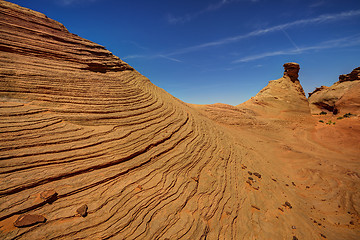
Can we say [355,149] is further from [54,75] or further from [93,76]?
[54,75]

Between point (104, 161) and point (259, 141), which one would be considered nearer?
point (104, 161)

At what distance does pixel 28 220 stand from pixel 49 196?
0.47 m

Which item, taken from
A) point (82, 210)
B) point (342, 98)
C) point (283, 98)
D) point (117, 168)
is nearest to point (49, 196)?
point (82, 210)

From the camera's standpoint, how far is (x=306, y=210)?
5.92 metres

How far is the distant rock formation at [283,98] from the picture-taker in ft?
73.3

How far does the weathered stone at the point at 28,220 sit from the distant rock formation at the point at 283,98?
2354cm

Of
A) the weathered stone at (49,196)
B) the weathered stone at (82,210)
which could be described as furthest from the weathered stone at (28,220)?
the weathered stone at (82,210)

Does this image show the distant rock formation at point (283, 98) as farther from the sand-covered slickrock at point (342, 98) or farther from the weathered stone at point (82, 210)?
the weathered stone at point (82, 210)

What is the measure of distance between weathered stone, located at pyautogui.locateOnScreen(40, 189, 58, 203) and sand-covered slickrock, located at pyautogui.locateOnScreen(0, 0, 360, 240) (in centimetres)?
3

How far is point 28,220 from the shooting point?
2748 millimetres

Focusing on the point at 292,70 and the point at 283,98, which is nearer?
the point at 283,98

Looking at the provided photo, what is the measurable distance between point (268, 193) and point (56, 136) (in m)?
7.75

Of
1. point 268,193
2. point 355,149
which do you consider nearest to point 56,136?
point 268,193

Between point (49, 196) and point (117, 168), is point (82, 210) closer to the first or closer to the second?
point (49, 196)
